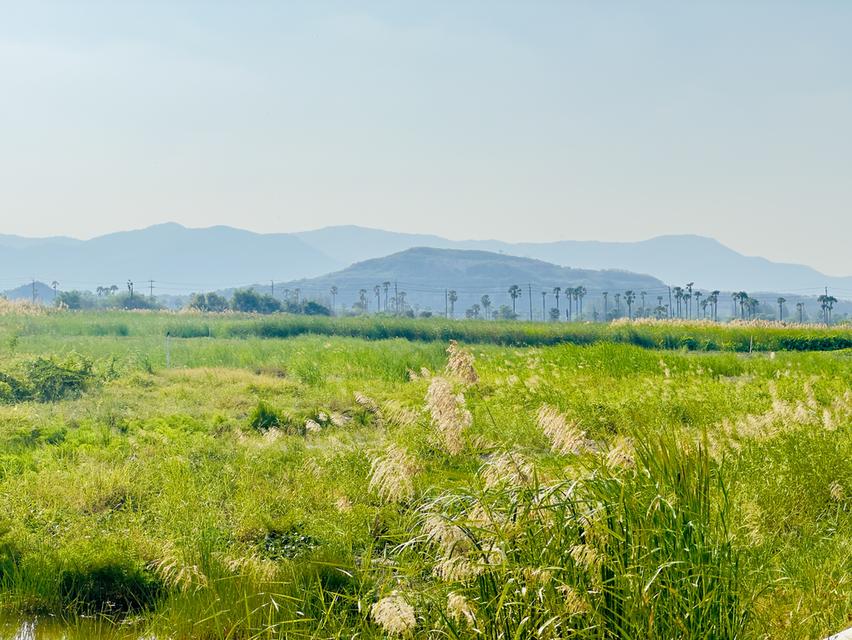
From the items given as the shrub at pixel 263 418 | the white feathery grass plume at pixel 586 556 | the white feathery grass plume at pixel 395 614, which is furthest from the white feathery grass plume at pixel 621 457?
the shrub at pixel 263 418

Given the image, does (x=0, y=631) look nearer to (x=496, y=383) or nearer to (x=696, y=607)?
(x=696, y=607)

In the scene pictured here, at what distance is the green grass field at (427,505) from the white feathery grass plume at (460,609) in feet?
0.08

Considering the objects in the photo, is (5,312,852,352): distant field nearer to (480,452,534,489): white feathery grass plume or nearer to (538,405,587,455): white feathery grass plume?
(538,405,587,455): white feathery grass plume

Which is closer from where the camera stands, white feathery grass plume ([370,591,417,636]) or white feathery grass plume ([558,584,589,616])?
white feathery grass plume ([370,591,417,636])

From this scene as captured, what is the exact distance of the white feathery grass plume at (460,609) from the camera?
163 inches

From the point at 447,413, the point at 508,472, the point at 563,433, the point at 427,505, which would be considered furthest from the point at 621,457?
the point at 447,413

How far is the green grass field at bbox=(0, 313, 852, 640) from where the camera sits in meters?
4.54

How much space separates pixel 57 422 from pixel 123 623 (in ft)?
25.5

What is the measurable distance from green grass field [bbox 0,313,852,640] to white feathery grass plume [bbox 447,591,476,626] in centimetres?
2

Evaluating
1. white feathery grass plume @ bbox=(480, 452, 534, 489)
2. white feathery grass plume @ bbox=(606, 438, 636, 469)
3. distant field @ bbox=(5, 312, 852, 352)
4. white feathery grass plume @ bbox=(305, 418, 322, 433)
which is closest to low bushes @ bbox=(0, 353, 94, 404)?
white feathery grass plume @ bbox=(305, 418, 322, 433)

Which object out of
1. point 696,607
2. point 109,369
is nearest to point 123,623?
point 696,607

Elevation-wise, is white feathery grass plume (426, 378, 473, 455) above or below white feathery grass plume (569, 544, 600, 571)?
above

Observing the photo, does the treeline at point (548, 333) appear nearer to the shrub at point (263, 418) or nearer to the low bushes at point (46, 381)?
the low bushes at point (46, 381)

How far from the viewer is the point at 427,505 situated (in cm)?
469
